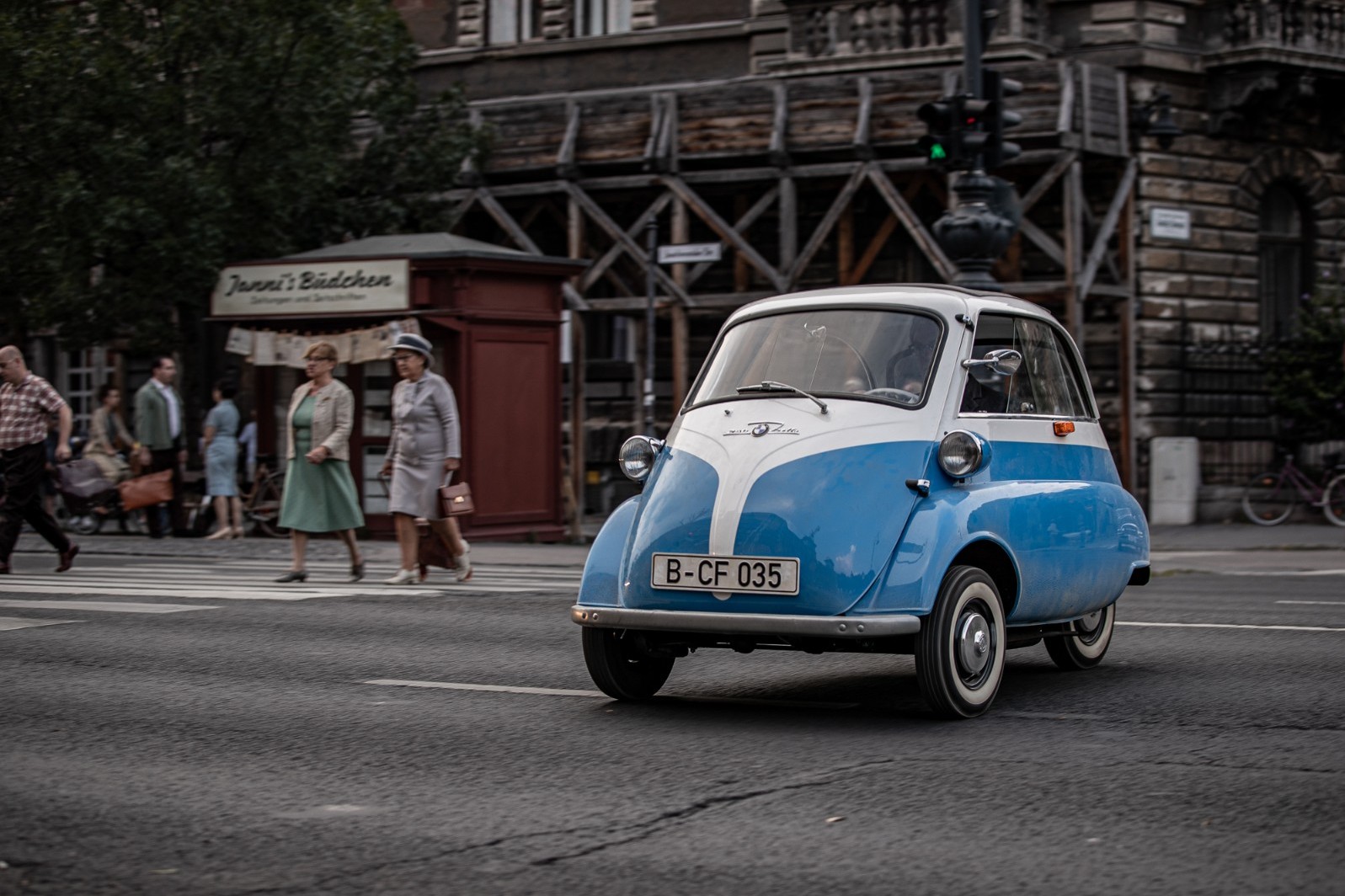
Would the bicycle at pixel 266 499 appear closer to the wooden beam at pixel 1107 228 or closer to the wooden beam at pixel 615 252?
the wooden beam at pixel 615 252

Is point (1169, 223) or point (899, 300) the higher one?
point (1169, 223)

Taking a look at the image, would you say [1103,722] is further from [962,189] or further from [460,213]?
[460,213]

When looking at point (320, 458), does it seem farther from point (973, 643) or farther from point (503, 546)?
point (973, 643)

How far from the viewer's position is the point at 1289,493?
2234cm

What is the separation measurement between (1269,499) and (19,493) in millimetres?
14375

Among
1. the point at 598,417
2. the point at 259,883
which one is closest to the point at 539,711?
the point at 259,883

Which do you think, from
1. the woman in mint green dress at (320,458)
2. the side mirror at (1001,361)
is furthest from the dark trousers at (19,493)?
the side mirror at (1001,361)

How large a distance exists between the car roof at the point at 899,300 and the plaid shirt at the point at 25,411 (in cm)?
870

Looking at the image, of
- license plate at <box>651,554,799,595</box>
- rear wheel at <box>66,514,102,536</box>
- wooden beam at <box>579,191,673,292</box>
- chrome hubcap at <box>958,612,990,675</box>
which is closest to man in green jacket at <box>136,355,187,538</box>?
rear wheel at <box>66,514,102,536</box>

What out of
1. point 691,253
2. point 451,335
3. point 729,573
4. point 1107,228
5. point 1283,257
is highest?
point 1107,228

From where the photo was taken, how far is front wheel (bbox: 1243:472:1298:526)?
73.4 feet

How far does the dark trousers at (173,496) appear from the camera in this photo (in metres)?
22.0

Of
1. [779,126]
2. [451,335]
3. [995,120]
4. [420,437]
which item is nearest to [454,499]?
[420,437]

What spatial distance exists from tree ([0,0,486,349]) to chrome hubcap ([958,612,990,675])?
15.8 meters
